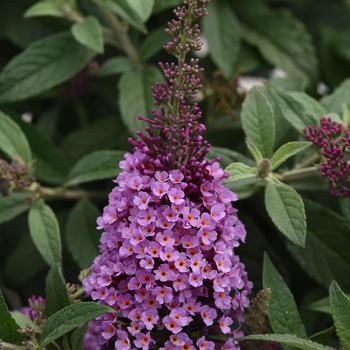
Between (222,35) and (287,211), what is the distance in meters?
0.72

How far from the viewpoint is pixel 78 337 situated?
3.11 feet

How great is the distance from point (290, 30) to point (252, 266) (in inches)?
25.0

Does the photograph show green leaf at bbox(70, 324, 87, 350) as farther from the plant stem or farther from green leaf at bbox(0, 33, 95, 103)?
green leaf at bbox(0, 33, 95, 103)

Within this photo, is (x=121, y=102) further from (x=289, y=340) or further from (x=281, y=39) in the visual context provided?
(x=289, y=340)

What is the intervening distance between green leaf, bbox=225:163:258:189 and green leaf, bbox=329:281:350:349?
21 cm

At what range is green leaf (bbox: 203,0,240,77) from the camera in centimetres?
160

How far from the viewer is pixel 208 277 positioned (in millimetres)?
914

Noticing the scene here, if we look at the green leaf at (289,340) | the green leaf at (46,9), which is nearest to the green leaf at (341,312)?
the green leaf at (289,340)

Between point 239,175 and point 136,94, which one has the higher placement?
point 136,94

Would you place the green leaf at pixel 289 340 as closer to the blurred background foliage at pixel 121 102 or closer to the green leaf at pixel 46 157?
the blurred background foliage at pixel 121 102

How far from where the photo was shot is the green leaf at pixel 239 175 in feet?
3.36

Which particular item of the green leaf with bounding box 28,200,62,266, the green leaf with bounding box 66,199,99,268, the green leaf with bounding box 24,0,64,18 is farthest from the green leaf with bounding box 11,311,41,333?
the green leaf with bounding box 24,0,64,18

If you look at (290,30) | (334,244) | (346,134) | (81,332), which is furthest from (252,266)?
(290,30)

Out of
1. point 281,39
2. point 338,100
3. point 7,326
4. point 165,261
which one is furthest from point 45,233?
point 281,39
